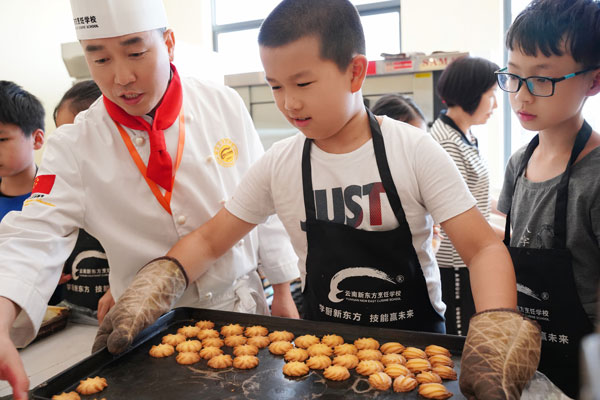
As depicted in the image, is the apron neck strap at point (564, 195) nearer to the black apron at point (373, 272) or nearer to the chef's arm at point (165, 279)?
the black apron at point (373, 272)

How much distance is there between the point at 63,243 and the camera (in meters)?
1.33

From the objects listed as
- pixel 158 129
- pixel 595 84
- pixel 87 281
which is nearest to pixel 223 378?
pixel 158 129

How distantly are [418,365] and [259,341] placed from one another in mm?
405

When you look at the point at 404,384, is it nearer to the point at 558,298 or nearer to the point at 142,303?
the point at 558,298

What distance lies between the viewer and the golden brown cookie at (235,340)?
125 cm

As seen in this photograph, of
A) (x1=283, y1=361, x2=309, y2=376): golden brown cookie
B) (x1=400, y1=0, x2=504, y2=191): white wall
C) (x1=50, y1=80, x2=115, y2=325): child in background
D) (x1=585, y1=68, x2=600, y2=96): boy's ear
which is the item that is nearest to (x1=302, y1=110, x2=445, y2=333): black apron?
(x1=283, y1=361, x2=309, y2=376): golden brown cookie

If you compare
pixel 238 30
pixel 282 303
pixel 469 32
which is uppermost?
pixel 238 30

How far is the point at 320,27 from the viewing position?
1146 mm

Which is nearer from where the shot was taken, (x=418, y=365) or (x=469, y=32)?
(x=418, y=365)

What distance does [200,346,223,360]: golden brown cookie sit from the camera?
1.19m

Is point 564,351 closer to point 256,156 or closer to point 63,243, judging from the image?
point 256,156

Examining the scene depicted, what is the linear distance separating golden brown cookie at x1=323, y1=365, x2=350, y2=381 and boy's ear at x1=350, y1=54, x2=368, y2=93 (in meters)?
0.67

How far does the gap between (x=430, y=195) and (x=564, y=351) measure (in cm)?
53

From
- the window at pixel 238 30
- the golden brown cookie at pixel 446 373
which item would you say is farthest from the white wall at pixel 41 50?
the golden brown cookie at pixel 446 373
